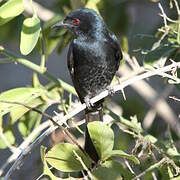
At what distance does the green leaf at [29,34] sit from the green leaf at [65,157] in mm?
582

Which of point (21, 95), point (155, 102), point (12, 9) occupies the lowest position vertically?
point (155, 102)

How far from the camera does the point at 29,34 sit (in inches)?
115

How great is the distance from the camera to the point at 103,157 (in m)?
2.46

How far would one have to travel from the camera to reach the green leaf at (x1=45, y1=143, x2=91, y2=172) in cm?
249

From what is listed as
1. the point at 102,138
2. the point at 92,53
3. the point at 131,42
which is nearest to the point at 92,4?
the point at 92,53

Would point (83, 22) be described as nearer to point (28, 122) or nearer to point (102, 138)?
point (28, 122)

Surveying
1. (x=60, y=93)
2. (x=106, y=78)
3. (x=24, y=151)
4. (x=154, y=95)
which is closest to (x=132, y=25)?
(x=154, y=95)

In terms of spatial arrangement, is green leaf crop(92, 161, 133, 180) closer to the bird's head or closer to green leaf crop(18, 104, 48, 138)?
green leaf crop(18, 104, 48, 138)

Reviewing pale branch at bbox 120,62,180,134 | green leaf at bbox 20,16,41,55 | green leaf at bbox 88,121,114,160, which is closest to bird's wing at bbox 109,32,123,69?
pale branch at bbox 120,62,180,134

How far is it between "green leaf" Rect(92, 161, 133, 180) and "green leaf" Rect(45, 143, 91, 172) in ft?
0.32

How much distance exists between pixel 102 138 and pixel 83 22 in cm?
143

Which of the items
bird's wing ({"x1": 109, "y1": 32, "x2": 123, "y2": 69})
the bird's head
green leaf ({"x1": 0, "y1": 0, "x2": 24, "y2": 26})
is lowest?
bird's wing ({"x1": 109, "y1": 32, "x2": 123, "y2": 69})

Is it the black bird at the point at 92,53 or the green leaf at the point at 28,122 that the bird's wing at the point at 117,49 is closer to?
the black bird at the point at 92,53

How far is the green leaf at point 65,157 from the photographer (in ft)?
8.18
